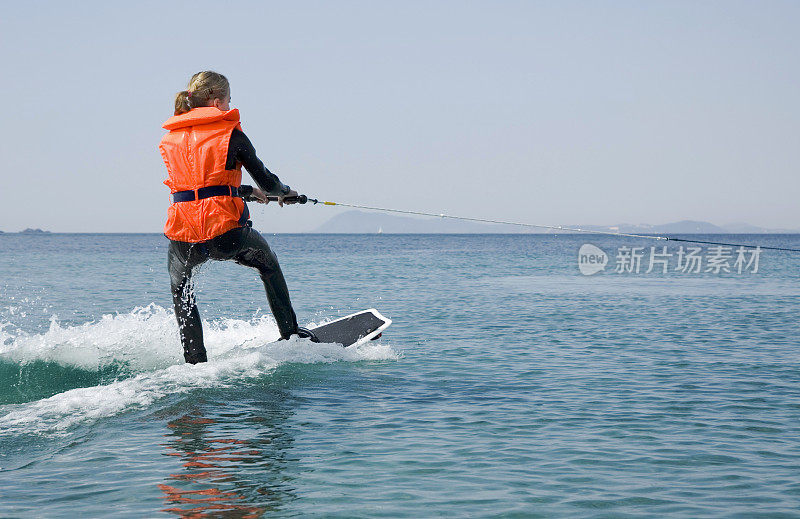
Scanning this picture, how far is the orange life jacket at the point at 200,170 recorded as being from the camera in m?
7.26

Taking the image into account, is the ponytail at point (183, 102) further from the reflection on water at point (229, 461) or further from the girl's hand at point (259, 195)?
the reflection on water at point (229, 461)

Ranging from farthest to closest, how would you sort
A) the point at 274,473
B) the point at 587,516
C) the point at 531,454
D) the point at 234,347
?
the point at 234,347
the point at 531,454
the point at 274,473
the point at 587,516

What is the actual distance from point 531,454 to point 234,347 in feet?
16.9

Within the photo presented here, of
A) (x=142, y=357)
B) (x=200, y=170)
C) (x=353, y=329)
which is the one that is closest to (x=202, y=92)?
(x=200, y=170)

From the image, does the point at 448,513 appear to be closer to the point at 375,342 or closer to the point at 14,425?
the point at 14,425

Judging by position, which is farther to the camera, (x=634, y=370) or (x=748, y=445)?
(x=634, y=370)

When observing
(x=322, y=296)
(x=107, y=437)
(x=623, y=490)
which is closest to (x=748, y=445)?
(x=623, y=490)

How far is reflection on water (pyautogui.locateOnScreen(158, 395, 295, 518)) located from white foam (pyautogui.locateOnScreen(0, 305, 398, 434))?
792 mm

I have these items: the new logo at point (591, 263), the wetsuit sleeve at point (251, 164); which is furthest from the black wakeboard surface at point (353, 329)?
the new logo at point (591, 263)

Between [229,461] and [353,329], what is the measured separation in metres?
5.12

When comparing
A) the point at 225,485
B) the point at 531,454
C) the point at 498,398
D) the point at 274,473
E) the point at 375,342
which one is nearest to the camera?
the point at 225,485

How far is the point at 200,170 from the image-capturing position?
24.0 ft

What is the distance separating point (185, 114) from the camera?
7.41 m

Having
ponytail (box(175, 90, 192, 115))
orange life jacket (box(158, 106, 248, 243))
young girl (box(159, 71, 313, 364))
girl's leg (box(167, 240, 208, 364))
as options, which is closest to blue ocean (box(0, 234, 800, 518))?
girl's leg (box(167, 240, 208, 364))
